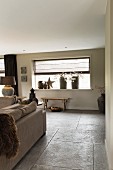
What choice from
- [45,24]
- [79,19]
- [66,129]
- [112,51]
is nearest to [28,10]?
[45,24]

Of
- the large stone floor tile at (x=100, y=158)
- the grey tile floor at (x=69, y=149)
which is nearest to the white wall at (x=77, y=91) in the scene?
the grey tile floor at (x=69, y=149)

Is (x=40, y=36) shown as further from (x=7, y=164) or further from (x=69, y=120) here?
(x=7, y=164)

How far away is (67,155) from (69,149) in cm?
22

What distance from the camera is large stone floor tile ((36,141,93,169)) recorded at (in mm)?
2508

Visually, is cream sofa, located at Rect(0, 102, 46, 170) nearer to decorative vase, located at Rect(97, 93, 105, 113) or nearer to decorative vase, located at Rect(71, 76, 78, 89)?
decorative vase, located at Rect(97, 93, 105, 113)

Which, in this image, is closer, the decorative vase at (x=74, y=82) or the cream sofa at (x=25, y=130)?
the cream sofa at (x=25, y=130)

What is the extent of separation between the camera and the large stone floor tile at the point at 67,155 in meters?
2.51

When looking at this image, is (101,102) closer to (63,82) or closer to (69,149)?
(63,82)

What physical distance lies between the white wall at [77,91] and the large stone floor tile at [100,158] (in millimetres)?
3270

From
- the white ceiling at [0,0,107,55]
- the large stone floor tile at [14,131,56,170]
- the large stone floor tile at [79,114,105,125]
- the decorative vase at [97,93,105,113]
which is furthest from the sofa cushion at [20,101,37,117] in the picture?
the decorative vase at [97,93,105,113]

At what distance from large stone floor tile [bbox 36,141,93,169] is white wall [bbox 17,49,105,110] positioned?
3.22 meters

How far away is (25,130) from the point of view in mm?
2750

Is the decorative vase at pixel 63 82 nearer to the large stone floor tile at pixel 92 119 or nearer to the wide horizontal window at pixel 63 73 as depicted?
the wide horizontal window at pixel 63 73

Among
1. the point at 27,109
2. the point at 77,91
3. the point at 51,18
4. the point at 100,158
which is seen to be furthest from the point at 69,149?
the point at 77,91
